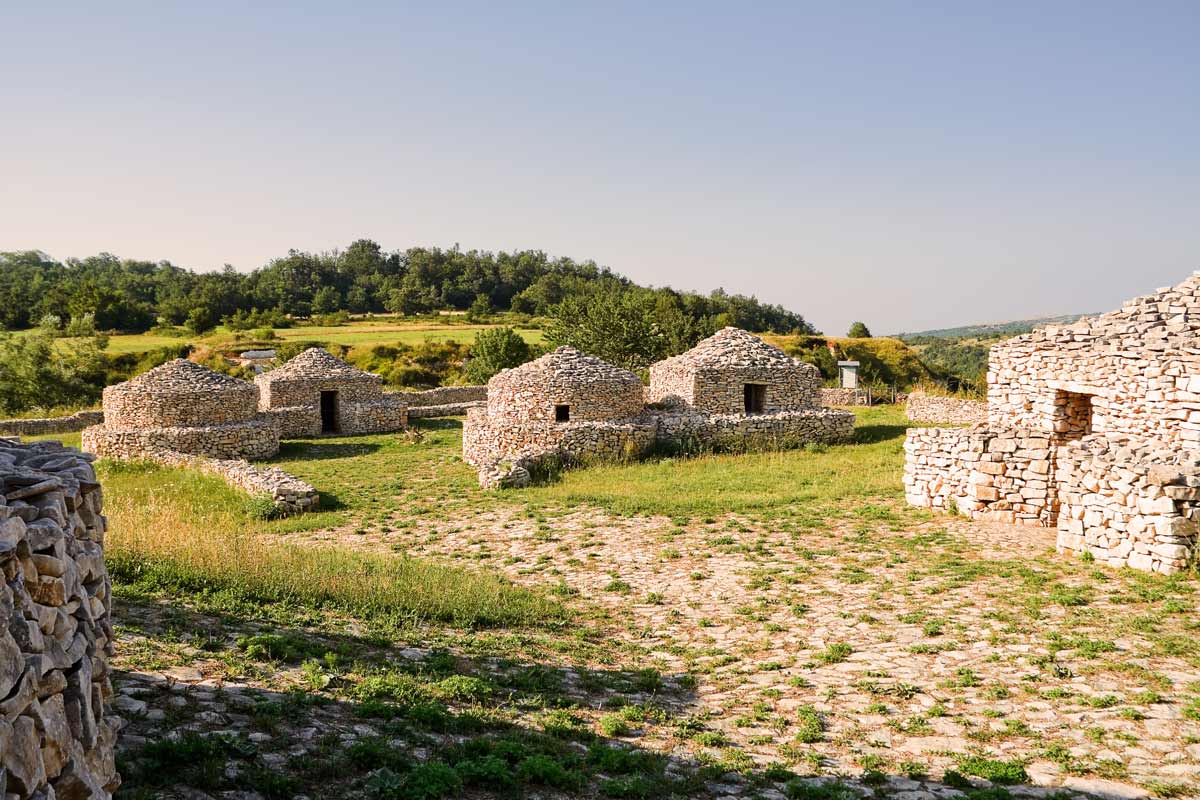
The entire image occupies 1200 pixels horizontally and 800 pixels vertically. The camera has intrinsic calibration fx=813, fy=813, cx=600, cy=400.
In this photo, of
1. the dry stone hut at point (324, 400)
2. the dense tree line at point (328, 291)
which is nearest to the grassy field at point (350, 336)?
the dense tree line at point (328, 291)

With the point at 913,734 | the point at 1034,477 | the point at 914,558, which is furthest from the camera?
the point at 1034,477

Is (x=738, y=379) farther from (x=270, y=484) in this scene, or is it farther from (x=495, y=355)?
(x=495, y=355)

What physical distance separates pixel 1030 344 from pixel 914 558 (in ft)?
17.4

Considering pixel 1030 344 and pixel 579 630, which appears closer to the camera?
pixel 579 630

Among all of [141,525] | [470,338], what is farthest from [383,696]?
[470,338]

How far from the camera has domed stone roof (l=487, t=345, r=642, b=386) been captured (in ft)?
65.8

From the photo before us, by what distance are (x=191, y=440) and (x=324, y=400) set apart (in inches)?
268

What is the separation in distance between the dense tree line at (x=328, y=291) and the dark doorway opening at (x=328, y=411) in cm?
2892

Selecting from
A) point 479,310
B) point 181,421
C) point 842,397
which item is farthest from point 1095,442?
point 479,310

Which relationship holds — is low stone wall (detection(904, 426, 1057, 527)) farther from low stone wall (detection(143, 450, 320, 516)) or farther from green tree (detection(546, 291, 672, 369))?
green tree (detection(546, 291, 672, 369))

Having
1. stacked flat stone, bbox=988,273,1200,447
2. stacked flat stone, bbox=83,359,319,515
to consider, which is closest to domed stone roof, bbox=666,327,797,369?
stacked flat stone, bbox=988,273,1200,447

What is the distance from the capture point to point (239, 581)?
7.96 meters

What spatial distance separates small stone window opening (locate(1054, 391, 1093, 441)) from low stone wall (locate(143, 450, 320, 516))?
12.7m

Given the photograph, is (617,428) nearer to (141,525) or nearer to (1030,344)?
(1030,344)
